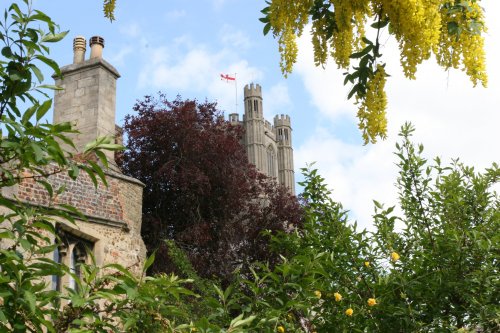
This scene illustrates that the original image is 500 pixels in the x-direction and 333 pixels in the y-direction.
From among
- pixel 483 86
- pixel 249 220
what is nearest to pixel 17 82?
pixel 483 86

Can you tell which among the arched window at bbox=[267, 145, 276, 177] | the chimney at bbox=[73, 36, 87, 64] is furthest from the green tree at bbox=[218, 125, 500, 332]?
the arched window at bbox=[267, 145, 276, 177]

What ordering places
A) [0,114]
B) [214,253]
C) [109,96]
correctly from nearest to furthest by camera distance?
[0,114], [109,96], [214,253]

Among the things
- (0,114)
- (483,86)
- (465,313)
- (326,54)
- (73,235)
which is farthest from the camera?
(73,235)

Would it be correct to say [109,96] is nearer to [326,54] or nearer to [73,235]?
[73,235]

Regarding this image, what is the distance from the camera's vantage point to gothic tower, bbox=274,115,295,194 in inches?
3327

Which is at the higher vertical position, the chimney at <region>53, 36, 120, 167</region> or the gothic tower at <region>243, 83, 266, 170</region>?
the gothic tower at <region>243, 83, 266, 170</region>

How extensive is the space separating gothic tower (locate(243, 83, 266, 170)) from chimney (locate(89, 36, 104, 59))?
62739 millimetres

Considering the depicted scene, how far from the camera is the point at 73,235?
12.8 meters

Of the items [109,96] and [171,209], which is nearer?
[109,96]

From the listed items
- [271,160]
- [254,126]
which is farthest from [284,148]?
[254,126]

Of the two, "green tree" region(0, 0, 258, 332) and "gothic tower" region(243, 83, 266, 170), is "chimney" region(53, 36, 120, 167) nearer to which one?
"green tree" region(0, 0, 258, 332)

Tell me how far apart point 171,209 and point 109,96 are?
15.9 feet

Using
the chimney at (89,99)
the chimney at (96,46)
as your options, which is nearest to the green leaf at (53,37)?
the chimney at (89,99)

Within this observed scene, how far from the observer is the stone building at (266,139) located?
8050 centimetres
